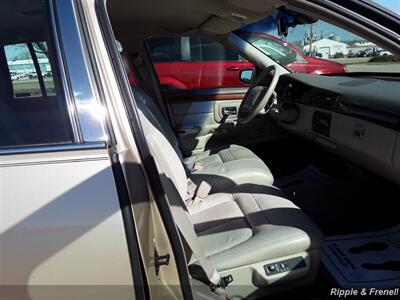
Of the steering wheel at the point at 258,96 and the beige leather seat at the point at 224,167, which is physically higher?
the steering wheel at the point at 258,96

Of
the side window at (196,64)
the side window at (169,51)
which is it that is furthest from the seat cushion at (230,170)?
the side window at (196,64)

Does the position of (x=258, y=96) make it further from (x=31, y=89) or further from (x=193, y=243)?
(x=31, y=89)

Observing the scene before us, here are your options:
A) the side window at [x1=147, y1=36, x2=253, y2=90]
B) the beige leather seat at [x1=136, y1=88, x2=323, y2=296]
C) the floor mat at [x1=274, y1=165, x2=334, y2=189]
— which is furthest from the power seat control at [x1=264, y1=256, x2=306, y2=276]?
the side window at [x1=147, y1=36, x2=253, y2=90]

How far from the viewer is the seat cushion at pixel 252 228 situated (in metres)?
1.88

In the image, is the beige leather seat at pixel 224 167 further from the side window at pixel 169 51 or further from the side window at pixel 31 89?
the side window at pixel 169 51

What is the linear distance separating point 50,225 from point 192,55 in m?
4.97

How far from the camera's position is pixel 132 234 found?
1.24m

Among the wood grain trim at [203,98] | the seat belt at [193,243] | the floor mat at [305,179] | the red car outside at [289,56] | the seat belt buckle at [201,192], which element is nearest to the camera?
the seat belt at [193,243]

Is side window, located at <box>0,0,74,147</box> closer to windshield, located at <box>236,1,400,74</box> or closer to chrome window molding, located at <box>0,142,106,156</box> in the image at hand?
chrome window molding, located at <box>0,142,106,156</box>

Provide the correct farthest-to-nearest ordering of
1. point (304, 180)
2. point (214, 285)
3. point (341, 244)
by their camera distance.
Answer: point (304, 180), point (341, 244), point (214, 285)

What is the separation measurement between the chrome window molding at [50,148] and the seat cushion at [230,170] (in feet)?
4.84

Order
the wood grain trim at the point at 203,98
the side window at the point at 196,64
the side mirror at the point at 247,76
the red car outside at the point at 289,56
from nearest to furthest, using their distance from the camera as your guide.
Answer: the red car outside at the point at 289,56 < the wood grain trim at the point at 203,98 < the side mirror at the point at 247,76 < the side window at the point at 196,64

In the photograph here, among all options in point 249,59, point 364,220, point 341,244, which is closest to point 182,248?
point 341,244

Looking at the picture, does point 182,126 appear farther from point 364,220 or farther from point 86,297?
point 86,297
